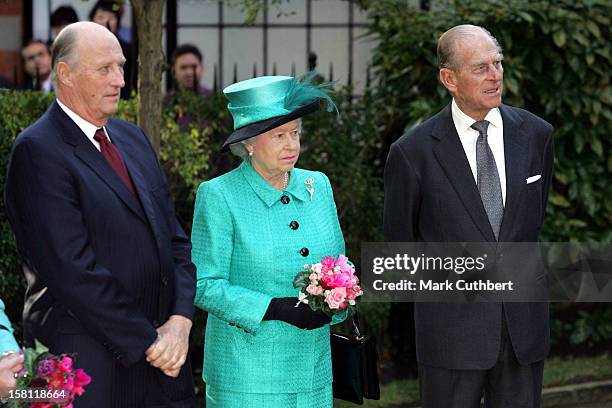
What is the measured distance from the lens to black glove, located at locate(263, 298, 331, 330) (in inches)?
177

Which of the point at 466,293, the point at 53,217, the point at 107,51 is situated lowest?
the point at 466,293

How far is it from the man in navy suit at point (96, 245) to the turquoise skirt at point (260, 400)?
9.7 inches

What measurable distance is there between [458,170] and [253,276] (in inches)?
38.4

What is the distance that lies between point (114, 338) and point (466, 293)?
1.59 m

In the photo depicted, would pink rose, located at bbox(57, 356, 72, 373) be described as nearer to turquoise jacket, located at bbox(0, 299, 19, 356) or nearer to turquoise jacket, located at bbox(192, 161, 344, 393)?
turquoise jacket, located at bbox(0, 299, 19, 356)

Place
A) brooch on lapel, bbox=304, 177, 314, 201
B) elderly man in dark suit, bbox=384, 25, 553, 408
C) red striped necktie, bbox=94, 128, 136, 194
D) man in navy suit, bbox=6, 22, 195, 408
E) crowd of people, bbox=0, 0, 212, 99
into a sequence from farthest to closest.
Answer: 1. crowd of people, bbox=0, 0, 212, 99
2. elderly man in dark suit, bbox=384, 25, 553, 408
3. brooch on lapel, bbox=304, 177, 314, 201
4. red striped necktie, bbox=94, 128, 136, 194
5. man in navy suit, bbox=6, 22, 195, 408

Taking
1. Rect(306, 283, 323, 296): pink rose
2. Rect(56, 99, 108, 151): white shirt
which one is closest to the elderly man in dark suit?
Rect(306, 283, 323, 296): pink rose

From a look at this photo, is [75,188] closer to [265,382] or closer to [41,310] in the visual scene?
[41,310]

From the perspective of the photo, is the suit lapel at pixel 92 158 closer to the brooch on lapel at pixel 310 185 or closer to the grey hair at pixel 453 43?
the brooch on lapel at pixel 310 185

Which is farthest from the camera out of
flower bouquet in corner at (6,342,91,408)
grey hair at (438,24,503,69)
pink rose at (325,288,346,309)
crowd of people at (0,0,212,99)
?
crowd of people at (0,0,212,99)

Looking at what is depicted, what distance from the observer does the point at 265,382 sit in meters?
4.58

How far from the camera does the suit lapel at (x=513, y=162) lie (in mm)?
4902

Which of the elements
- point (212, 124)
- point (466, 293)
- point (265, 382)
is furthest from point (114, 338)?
point (212, 124)

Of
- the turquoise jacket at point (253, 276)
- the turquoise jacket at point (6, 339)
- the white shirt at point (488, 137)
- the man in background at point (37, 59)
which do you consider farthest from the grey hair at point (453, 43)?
the man in background at point (37, 59)
